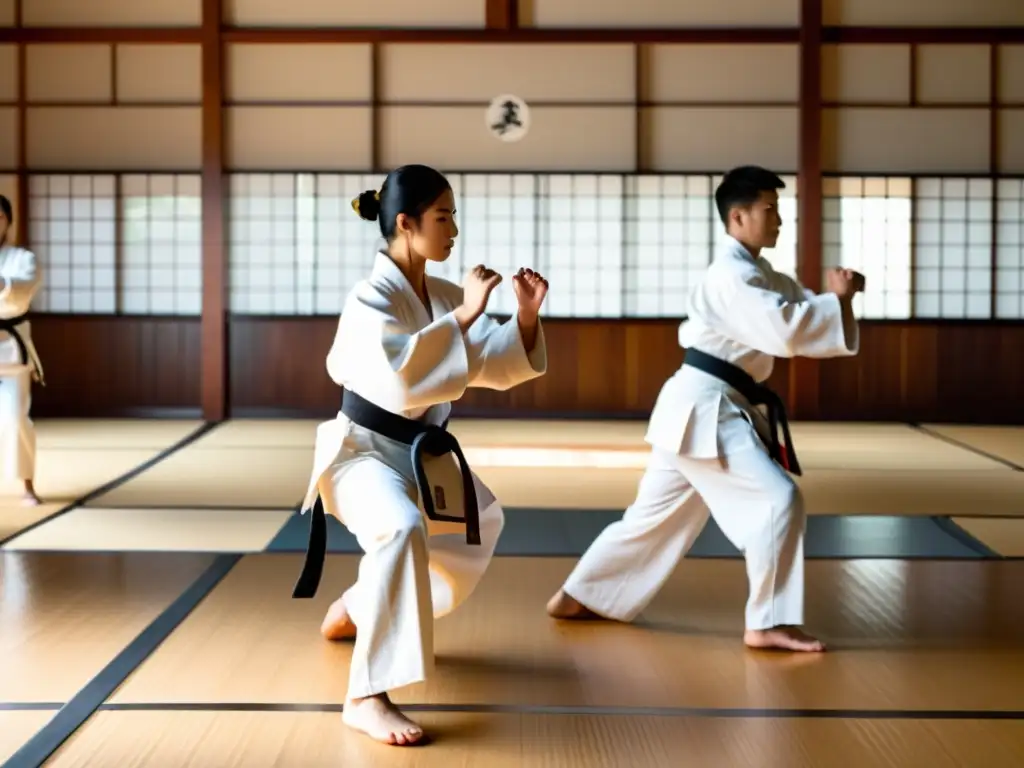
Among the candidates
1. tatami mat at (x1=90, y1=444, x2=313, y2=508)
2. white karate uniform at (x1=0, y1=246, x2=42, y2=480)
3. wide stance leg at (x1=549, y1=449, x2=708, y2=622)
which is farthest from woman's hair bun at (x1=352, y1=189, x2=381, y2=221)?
white karate uniform at (x1=0, y1=246, x2=42, y2=480)

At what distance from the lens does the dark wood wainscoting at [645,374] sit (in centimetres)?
894

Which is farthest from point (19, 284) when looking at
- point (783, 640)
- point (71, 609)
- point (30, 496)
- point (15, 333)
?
point (783, 640)

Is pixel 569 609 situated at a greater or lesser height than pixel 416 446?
lesser

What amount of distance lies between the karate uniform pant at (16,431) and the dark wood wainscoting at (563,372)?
3739mm

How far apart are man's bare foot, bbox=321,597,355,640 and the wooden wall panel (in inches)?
239

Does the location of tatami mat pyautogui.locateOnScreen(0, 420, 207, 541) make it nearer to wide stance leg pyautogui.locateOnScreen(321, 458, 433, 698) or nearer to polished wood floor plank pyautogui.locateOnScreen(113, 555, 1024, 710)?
polished wood floor plank pyautogui.locateOnScreen(113, 555, 1024, 710)

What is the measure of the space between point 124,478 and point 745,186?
371cm

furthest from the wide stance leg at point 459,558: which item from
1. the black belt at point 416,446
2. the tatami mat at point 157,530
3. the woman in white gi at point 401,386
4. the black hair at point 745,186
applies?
the tatami mat at point 157,530

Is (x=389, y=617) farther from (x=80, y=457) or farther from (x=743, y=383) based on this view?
(x=80, y=457)

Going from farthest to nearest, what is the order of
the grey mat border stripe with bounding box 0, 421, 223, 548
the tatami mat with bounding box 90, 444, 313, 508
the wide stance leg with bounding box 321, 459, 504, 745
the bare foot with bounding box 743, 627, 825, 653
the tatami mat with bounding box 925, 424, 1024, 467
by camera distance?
the tatami mat with bounding box 925, 424, 1024, 467 < the tatami mat with bounding box 90, 444, 313, 508 < the grey mat border stripe with bounding box 0, 421, 223, 548 < the bare foot with bounding box 743, 627, 825, 653 < the wide stance leg with bounding box 321, 459, 504, 745

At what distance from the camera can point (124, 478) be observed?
19.7 ft

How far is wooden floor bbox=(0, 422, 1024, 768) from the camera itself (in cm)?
245

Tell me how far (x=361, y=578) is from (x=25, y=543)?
228cm

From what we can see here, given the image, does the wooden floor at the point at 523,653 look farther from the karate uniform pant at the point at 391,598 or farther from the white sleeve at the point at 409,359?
the white sleeve at the point at 409,359
